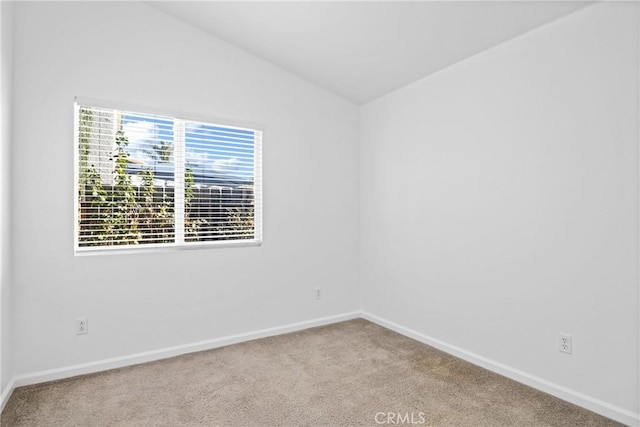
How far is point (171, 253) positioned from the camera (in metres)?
3.10

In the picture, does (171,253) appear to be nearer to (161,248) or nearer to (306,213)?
(161,248)

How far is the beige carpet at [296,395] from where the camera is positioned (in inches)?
84.0

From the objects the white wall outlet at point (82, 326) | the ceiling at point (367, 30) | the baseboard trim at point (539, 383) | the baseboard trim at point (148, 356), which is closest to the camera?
the baseboard trim at point (539, 383)

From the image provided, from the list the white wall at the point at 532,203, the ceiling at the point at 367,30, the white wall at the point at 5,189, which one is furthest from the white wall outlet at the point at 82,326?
the white wall at the point at 532,203

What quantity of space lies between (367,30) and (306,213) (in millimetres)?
1810

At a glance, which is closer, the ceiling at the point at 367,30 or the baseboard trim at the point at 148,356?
the ceiling at the point at 367,30

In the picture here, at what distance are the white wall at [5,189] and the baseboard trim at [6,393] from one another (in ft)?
0.10

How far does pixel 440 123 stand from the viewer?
10.5ft

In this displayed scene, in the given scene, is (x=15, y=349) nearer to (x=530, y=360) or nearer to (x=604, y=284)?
(x=530, y=360)

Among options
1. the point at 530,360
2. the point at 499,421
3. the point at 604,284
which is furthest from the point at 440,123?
the point at 499,421

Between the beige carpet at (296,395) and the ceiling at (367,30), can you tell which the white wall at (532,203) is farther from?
the beige carpet at (296,395)

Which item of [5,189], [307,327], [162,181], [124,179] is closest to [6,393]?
[5,189]

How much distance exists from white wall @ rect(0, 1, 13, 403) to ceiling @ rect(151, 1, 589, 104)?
109 centimetres

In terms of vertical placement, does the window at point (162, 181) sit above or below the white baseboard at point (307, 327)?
above
